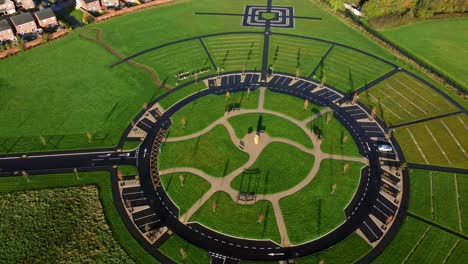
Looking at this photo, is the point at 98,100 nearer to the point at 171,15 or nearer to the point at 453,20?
the point at 171,15

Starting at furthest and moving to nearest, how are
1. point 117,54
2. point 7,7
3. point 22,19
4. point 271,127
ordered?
1. point 7,7
2. point 22,19
3. point 117,54
4. point 271,127

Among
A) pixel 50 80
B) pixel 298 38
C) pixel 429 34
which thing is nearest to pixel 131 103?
pixel 50 80

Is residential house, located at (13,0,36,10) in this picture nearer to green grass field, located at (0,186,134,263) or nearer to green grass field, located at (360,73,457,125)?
green grass field, located at (0,186,134,263)

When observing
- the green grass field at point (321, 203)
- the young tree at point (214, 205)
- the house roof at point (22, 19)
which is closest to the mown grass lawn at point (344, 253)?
the green grass field at point (321, 203)

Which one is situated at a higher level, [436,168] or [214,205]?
[436,168]

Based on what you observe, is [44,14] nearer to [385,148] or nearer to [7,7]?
[7,7]

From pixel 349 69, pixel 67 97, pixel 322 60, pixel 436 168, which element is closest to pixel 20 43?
pixel 67 97

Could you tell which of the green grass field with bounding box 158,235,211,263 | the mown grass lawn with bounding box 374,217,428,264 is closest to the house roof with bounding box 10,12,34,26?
the green grass field with bounding box 158,235,211,263

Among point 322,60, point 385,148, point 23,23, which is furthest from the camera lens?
point 23,23
